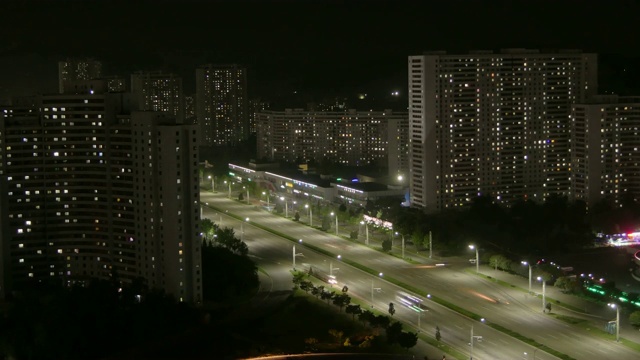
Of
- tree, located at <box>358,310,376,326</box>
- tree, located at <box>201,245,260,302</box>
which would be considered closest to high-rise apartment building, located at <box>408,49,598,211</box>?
tree, located at <box>201,245,260,302</box>

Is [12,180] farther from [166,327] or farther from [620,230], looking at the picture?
[620,230]

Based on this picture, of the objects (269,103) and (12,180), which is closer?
(12,180)

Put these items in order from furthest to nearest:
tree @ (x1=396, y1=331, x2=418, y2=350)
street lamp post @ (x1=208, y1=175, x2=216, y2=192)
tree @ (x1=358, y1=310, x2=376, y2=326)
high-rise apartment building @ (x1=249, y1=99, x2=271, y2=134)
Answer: high-rise apartment building @ (x1=249, y1=99, x2=271, y2=134) → street lamp post @ (x1=208, y1=175, x2=216, y2=192) → tree @ (x1=358, y1=310, x2=376, y2=326) → tree @ (x1=396, y1=331, x2=418, y2=350)

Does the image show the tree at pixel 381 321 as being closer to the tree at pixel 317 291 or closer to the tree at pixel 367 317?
the tree at pixel 367 317

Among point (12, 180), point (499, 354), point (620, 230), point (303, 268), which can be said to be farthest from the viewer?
point (620, 230)

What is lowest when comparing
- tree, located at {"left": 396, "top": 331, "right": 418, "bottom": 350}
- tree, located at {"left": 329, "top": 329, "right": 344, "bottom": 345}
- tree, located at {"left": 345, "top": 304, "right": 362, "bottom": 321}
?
tree, located at {"left": 329, "top": 329, "right": 344, "bottom": 345}

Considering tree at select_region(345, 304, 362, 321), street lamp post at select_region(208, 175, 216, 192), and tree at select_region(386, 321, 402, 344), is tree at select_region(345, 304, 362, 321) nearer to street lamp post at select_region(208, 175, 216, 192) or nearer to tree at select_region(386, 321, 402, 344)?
tree at select_region(386, 321, 402, 344)

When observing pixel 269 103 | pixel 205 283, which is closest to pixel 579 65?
pixel 205 283

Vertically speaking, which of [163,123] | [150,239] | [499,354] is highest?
[163,123]
